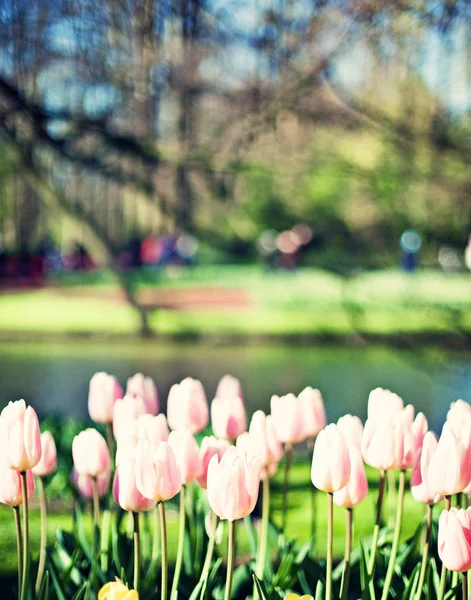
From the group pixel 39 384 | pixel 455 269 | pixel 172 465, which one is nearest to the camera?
pixel 172 465

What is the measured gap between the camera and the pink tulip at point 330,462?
1809mm

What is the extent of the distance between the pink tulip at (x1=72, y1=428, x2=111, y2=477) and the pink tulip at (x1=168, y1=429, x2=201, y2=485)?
0.88 ft

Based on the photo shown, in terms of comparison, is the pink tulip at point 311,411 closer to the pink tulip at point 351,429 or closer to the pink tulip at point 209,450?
the pink tulip at point 351,429

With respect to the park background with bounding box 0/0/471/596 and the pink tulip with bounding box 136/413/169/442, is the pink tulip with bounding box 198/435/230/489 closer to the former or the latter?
the pink tulip with bounding box 136/413/169/442

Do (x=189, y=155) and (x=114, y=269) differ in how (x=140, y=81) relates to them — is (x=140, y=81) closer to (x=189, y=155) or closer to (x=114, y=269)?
(x=189, y=155)

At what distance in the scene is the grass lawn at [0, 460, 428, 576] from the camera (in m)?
3.67

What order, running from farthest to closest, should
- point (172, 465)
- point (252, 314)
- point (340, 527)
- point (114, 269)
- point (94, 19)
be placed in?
point (252, 314) < point (114, 269) < point (340, 527) < point (94, 19) < point (172, 465)

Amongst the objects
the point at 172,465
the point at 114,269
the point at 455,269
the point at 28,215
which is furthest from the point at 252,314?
the point at 172,465

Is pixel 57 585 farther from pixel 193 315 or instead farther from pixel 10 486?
pixel 193 315

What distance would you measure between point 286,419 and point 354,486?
1.48ft

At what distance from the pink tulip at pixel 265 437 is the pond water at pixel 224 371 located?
16.8 feet

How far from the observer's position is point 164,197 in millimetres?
3426

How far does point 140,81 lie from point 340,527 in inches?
88.9

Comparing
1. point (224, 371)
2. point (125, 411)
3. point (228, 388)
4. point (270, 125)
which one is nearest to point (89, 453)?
point (125, 411)
